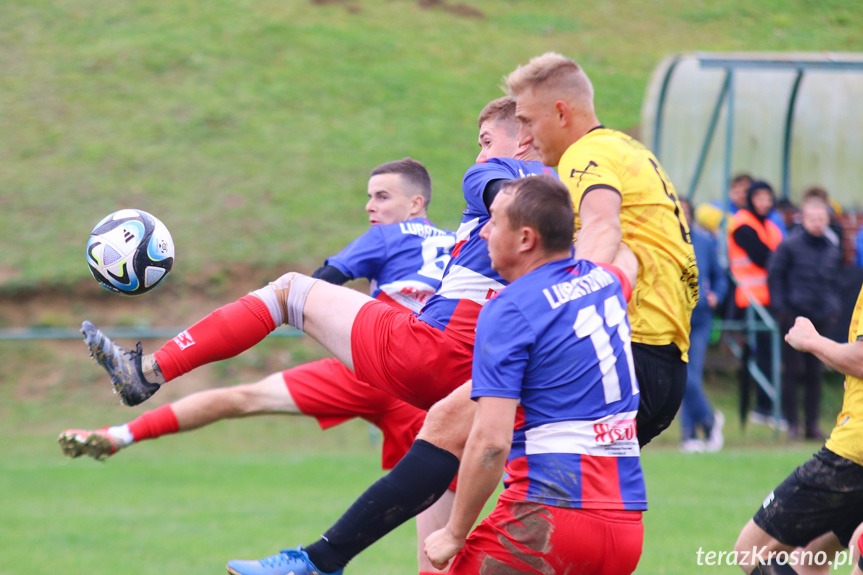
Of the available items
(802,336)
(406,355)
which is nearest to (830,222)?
(802,336)

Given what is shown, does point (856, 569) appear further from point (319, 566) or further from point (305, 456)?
point (305, 456)

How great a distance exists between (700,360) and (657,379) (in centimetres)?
715

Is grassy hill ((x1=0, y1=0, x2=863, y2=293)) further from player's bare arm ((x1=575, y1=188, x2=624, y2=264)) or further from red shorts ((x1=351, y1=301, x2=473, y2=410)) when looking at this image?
player's bare arm ((x1=575, y1=188, x2=624, y2=264))

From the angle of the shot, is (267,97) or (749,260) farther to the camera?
(267,97)

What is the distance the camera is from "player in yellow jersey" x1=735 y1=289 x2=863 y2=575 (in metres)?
4.09

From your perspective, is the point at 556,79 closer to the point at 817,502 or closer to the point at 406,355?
the point at 406,355

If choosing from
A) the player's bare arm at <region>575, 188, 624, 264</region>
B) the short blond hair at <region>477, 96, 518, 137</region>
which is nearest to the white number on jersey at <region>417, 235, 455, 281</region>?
the short blond hair at <region>477, 96, 518, 137</region>

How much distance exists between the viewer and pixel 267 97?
21.0 meters

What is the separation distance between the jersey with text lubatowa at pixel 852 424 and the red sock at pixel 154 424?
370cm

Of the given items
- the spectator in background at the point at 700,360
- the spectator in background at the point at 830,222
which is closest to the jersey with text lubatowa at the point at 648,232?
the spectator in background at the point at 700,360

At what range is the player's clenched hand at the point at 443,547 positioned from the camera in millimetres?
3398

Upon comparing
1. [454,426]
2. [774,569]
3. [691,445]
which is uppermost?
[454,426]

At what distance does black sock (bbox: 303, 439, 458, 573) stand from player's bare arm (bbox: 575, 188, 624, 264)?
105cm

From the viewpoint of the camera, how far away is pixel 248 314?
4.01 metres
